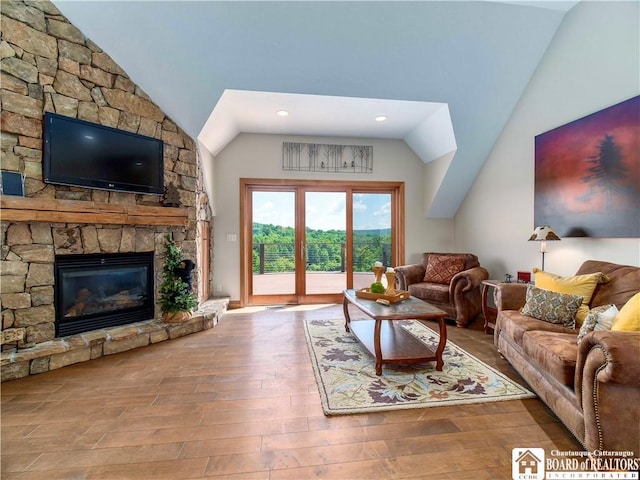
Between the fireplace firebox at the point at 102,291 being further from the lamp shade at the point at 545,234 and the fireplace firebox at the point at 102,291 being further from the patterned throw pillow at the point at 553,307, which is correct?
the lamp shade at the point at 545,234

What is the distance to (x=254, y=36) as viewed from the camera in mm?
2809

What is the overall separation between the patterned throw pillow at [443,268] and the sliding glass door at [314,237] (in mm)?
905

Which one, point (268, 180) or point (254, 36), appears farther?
point (268, 180)

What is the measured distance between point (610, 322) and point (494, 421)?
91 cm

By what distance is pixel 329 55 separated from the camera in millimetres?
3033

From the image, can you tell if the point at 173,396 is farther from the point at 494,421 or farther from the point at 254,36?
the point at 254,36

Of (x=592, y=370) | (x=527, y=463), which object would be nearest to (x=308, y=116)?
(x=592, y=370)

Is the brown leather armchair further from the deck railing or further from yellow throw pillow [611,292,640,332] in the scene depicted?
yellow throw pillow [611,292,640,332]

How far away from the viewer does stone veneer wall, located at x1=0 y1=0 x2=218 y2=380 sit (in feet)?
8.44

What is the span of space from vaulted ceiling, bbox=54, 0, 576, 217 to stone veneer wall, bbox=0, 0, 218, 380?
23cm

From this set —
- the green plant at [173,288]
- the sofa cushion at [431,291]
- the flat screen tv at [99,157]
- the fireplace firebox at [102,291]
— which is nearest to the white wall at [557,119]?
the sofa cushion at [431,291]

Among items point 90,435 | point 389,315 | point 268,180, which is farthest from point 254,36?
point 90,435

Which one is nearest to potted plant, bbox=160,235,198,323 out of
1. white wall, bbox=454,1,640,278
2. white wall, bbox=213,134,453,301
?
white wall, bbox=213,134,453,301

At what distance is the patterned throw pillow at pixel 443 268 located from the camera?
14.3 ft
